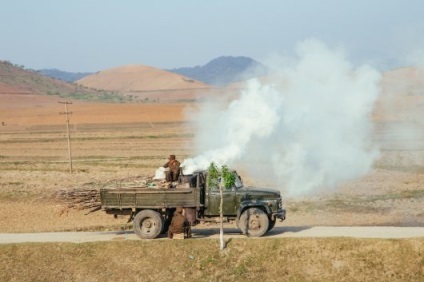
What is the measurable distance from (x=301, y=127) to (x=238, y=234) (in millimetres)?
11010

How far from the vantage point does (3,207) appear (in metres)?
35.1

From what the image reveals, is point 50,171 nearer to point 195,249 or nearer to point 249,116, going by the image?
point 249,116

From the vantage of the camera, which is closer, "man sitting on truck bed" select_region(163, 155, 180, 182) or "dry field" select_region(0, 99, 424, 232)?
"man sitting on truck bed" select_region(163, 155, 180, 182)

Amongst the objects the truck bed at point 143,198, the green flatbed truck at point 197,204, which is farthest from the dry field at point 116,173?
the green flatbed truck at point 197,204

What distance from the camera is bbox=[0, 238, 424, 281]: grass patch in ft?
69.5

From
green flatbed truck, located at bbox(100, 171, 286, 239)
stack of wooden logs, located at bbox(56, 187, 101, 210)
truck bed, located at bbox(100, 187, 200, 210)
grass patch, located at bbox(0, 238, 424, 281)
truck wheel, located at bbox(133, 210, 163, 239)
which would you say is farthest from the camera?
stack of wooden logs, located at bbox(56, 187, 101, 210)

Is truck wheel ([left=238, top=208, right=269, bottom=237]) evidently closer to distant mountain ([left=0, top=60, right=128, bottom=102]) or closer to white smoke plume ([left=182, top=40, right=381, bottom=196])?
white smoke plume ([left=182, top=40, right=381, bottom=196])

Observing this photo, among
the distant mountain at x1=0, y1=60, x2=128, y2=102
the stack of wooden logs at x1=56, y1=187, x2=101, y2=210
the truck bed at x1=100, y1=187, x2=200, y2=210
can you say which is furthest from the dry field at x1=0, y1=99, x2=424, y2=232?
the distant mountain at x1=0, y1=60, x2=128, y2=102

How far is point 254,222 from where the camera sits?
23.6m

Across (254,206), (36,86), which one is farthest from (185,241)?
(36,86)

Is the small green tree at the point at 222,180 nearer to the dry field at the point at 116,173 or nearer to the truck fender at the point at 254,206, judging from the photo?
the truck fender at the point at 254,206

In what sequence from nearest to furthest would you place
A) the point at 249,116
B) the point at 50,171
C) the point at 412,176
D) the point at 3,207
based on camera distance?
the point at 249,116
the point at 3,207
the point at 412,176
the point at 50,171

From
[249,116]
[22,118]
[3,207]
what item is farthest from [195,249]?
[22,118]

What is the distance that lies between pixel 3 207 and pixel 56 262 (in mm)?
14123
